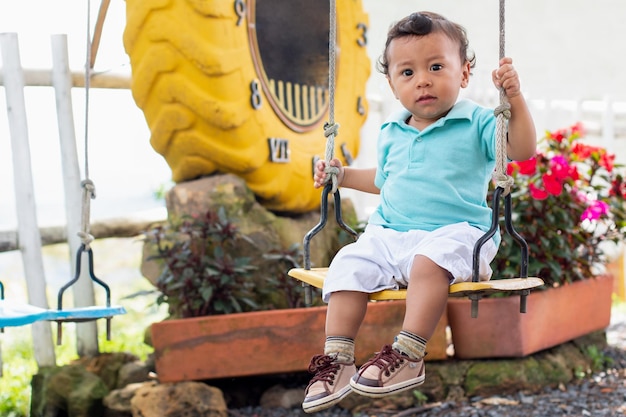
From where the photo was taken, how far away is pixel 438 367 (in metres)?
3.47

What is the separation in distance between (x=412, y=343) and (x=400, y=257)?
27 centimetres

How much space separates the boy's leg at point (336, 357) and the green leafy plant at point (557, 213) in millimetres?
1729

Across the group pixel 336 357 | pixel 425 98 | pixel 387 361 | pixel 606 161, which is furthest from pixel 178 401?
pixel 606 161

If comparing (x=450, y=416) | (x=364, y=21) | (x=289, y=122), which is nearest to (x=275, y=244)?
(x=289, y=122)

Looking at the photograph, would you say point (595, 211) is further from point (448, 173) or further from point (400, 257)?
point (400, 257)

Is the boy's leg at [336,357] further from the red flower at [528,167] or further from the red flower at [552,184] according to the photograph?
the red flower at [528,167]

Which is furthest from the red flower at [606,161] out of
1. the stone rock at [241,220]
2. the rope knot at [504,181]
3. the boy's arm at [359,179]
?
the rope knot at [504,181]

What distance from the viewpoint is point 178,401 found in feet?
10.1

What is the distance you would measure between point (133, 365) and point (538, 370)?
1.76m

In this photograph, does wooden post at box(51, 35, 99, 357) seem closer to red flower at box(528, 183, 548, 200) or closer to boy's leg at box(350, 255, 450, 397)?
red flower at box(528, 183, 548, 200)

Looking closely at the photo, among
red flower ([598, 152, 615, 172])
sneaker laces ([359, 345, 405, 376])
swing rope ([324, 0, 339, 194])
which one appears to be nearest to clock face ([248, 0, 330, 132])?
red flower ([598, 152, 615, 172])

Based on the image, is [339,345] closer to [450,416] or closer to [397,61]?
[397,61]

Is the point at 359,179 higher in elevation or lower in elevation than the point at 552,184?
higher

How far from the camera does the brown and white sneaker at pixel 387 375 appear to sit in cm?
175
